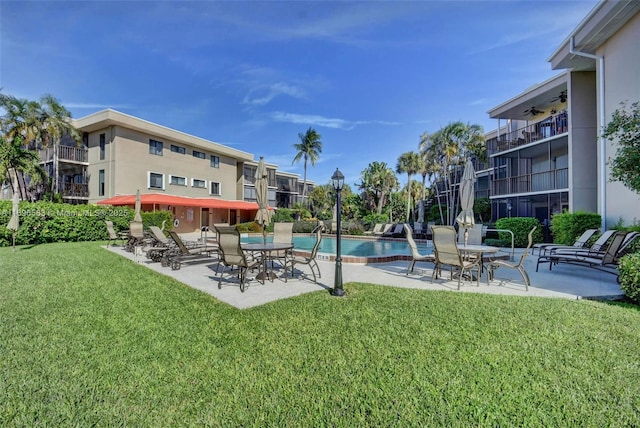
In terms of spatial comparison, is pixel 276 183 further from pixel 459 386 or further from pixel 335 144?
pixel 459 386

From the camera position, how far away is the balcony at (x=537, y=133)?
18422 mm

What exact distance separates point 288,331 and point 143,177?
2712cm

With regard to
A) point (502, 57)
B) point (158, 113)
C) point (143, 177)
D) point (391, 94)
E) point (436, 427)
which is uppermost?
point (158, 113)

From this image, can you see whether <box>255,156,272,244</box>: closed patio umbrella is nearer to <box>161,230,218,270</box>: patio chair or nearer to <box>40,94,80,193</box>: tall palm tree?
<box>161,230,218,270</box>: patio chair

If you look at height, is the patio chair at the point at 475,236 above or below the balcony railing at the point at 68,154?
below

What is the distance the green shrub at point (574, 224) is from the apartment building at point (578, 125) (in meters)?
0.36

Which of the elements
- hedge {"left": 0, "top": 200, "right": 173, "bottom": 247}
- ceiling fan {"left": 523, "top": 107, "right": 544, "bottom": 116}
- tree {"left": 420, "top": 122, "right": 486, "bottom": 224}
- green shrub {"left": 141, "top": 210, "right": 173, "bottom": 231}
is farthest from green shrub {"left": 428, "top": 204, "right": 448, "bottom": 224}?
hedge {"left": 0, "top": 200, "right": 173, "bottom": 247}

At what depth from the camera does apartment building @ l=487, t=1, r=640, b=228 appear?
37.8ft

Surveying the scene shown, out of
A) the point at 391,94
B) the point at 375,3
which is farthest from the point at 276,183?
the point at 375,3

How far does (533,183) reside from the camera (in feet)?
67.5

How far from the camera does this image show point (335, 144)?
41.3 meters

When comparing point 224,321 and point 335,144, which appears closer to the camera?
point 224,321

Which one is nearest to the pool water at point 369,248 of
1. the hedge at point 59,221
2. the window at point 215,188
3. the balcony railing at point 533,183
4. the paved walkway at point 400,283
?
the paved walkway at point 400,283

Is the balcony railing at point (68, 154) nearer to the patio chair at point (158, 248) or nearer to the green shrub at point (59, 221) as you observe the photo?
the green shrub at point (59, 221)
